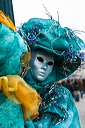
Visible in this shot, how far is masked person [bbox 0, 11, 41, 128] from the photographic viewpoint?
0.84 meters

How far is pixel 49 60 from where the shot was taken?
1.41 metres

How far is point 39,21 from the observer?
1.40 metres

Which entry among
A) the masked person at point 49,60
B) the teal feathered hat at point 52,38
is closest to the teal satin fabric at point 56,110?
the masked person at point 49,60

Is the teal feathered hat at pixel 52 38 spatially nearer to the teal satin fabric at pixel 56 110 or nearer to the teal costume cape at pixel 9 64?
the teal satin fabric at pixel 56 110

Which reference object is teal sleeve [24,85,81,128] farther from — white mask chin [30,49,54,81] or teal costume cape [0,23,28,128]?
teal costume cape [0,23,28,128]

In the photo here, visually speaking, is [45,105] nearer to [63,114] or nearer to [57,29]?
[63,114]

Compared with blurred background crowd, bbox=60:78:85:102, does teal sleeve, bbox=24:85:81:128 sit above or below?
above

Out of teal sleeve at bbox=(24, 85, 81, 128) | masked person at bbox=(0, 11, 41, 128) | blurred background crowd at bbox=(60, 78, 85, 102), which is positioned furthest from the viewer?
blurred background crowd at bbox=(60, 78, 85, 102)

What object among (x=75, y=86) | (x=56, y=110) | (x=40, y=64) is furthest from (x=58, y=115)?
(x=75, y=86)

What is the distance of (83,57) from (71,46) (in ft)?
0.48

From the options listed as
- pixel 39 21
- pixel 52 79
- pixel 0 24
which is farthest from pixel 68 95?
pixel 0 24

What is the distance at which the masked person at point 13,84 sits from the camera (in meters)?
0.84

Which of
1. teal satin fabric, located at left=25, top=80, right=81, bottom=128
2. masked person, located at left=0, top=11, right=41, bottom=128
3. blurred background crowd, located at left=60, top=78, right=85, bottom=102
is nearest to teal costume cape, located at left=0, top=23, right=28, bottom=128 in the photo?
masked person, located at left=0, top=11, right=41, bottom=128

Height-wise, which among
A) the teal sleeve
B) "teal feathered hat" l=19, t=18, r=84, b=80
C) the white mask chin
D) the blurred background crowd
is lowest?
the blurred background crowd
